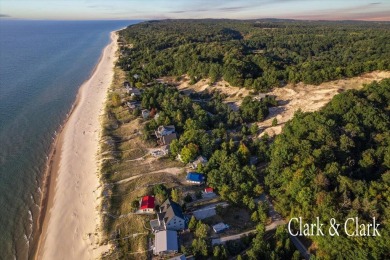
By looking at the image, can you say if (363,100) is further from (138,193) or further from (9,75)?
(9,75)

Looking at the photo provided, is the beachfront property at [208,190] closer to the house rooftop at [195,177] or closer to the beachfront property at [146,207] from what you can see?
the house rooftop at [195,177]

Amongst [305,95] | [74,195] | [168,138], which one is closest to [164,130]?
[168,138]

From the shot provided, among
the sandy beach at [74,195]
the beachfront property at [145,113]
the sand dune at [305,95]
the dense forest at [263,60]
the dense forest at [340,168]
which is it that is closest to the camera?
the dense forest at [340,168]

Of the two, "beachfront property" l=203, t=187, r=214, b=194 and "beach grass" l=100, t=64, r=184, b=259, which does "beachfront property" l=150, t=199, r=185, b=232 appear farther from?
"beachfront property" l=203, t=187, r=214, b=194

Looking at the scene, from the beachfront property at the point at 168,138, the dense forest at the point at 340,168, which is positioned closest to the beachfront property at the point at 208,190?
the dense forest at the point at 340,168

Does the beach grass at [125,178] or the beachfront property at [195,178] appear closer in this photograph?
the beach grass at [125,178]

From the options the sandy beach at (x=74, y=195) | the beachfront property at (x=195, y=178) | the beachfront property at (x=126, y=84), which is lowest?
the sandy beach at (x=74, y=195)

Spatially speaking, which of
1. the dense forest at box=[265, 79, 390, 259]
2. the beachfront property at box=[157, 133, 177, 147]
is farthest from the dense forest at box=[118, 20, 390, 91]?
the beachfront property at box=[157, 133, 177, 147]
